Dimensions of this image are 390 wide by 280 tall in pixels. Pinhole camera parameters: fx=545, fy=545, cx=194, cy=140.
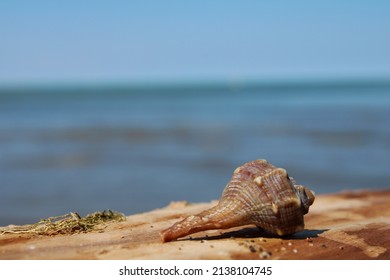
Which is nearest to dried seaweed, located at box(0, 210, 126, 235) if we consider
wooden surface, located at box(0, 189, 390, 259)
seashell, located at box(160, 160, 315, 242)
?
wooden surface, located at box(0, 189, 390, 259)

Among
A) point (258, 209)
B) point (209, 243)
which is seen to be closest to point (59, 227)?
point (209, 243)

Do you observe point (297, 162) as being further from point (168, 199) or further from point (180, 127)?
point (180, 127)

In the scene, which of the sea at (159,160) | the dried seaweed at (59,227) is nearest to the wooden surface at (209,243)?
the dried seaweed at (59,227)

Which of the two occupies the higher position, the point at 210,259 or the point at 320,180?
the point at 320,180

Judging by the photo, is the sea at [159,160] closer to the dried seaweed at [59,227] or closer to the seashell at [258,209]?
the dried seaweed at [59,227]

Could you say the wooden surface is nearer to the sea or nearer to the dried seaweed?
the dried seaweed

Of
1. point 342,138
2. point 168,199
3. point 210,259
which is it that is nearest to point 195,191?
point 168,199
